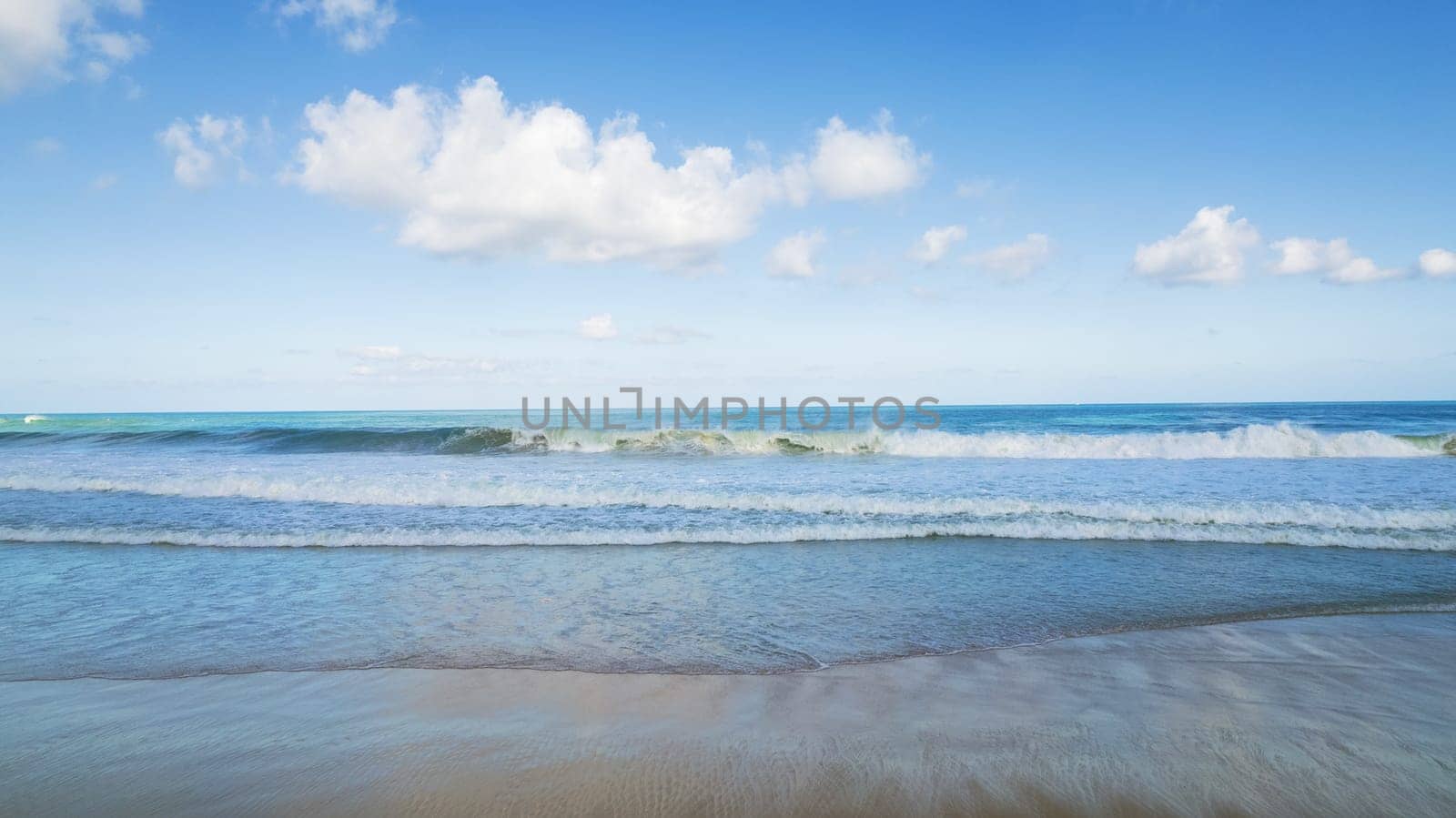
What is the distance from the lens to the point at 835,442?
24047mm

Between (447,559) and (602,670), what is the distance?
4.50 m

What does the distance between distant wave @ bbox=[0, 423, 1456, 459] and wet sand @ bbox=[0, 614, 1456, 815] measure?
667 inches

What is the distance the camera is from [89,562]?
8.47m

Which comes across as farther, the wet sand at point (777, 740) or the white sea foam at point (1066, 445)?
the white sea foam at point (1066, 445)

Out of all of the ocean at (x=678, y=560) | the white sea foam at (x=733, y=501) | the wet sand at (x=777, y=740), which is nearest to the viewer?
the wet sand at (x=777, y=740)

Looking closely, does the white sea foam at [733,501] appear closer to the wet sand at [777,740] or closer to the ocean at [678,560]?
the ocean at [678,560]

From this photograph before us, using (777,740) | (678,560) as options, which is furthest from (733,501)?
(777,740)

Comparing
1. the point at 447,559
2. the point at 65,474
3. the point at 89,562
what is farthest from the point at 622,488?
the point at 65,474

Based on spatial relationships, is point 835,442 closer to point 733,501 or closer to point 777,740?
point 733,501

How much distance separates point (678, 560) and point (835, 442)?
53.5ft

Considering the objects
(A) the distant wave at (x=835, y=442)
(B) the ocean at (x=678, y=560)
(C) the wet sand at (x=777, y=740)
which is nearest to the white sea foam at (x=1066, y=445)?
(A) the distant wave at (x=835, y=442)

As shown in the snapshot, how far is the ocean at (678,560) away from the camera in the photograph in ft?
18.1

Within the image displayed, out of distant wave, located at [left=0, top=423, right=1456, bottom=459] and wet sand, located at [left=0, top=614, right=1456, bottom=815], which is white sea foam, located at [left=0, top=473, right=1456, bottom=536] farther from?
distant wave, located at [left=0, top=423, right=1456, bottom=459]

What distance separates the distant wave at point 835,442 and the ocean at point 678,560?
103 inches
